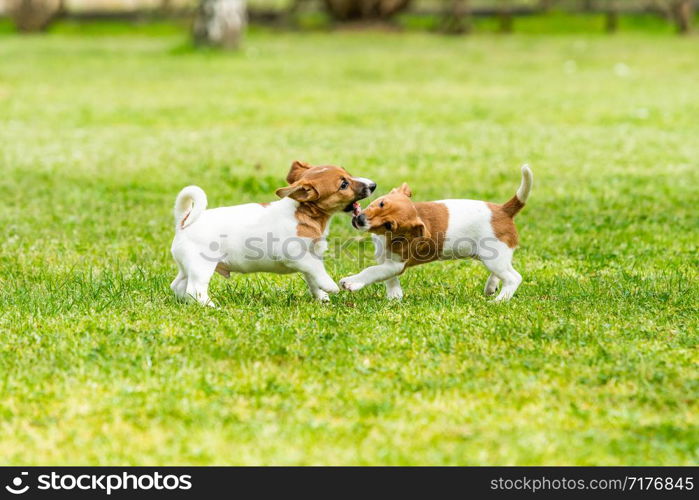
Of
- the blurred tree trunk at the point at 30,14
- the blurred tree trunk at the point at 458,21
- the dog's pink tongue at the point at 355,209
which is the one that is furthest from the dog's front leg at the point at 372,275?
the blurred tree trunk at the point at 30,14

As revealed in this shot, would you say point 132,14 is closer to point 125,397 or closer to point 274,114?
point 274,114

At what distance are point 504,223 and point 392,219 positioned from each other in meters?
0.81

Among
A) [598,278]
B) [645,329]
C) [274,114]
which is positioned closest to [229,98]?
[274,114]

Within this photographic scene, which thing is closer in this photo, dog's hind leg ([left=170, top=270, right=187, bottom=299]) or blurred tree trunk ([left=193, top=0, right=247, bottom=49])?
dog's hind leg ([left=170, top=270, right=187, bottom=299])

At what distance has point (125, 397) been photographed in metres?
5.18

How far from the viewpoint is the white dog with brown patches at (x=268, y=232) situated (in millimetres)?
6566

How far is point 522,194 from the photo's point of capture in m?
6.85

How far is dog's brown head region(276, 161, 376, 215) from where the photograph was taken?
658cm

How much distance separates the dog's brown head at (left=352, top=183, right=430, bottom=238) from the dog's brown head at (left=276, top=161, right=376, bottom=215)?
14 centimetres
